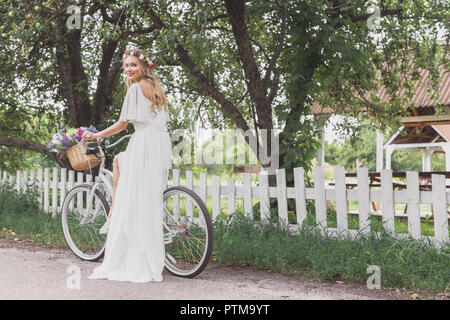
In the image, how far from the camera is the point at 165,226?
4.71 m

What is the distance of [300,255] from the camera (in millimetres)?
4855

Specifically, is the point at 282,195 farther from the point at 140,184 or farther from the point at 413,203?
the point at 140,184

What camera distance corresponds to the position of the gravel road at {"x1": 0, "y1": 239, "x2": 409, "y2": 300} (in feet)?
12.7

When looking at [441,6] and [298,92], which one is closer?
[298,92]

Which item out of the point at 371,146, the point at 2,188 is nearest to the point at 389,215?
the point at 2,188

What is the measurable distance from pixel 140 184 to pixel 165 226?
0.48 m

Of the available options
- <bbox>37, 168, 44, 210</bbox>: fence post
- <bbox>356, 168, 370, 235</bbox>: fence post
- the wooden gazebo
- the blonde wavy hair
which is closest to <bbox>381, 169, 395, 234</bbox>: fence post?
<bbox>356, 168, 370, 235</bbox>: fence post

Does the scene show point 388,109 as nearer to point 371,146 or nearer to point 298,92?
point 298,92

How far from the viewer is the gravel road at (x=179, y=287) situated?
3865 mm

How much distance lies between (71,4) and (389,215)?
5.08 m

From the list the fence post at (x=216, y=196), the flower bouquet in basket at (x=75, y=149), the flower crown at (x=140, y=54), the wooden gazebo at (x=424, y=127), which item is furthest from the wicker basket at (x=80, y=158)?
the wooden gazebo at (x=424, y=127)

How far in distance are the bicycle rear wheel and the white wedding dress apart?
20 centimetres

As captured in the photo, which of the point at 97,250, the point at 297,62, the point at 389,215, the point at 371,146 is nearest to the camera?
the point at 389,215

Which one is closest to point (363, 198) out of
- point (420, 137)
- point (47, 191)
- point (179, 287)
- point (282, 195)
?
point (282, 195)
